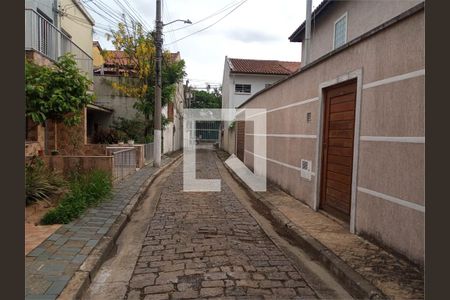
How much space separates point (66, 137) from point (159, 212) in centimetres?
615

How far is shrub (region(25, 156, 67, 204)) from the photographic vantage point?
601 cm

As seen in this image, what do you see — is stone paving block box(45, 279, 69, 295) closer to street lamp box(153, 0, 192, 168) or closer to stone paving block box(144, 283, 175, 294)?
stone paving block box(144, 283, 175, 294)

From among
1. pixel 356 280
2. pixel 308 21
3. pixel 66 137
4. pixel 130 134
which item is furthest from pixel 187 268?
pixel 130 134

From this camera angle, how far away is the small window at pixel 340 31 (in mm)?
11311

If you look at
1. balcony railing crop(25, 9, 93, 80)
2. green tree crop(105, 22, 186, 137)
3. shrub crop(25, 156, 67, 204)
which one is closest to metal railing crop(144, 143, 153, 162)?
green tree crop(105, 22, 186, 137)

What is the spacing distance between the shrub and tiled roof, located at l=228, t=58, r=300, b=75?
2331cm

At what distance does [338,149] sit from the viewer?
6152mm

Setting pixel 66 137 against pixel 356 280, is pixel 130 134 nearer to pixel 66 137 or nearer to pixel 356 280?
pixel 66 137

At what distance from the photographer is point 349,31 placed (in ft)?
35.9

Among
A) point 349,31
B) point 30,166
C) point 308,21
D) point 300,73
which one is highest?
point 308,21

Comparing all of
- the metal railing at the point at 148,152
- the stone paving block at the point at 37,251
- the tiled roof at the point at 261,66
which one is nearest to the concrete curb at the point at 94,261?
the stone paving block at the point at 37,251

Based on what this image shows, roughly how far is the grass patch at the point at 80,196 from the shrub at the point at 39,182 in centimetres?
27

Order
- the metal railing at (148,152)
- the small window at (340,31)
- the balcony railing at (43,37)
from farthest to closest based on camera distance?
the metal railing at (148,152) → the small window at (340,31) → the balcony railing at (43,37)

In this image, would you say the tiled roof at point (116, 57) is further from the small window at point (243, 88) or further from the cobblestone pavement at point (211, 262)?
the cobblestone pavement at point (211, 262)
